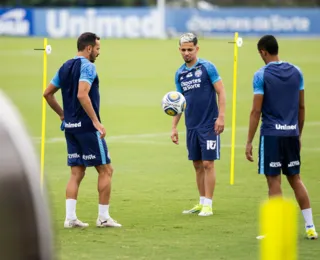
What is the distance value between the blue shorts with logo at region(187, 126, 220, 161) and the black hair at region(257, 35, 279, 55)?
227 centimetres

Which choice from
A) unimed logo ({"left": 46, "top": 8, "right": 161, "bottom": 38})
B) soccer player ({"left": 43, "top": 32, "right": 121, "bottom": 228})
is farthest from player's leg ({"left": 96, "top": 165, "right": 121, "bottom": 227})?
unimed logo ({"left": 46, "top": 8, "right": 161, "bottom": 38})

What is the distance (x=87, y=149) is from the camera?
420 inches

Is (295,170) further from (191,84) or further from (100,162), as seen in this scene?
(191,84)

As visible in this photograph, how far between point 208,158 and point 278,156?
2123mm

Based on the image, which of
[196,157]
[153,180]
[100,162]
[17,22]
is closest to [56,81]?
[100,162]

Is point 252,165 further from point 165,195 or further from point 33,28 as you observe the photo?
point 33,28

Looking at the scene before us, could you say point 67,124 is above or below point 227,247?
above

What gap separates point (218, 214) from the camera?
1174cm

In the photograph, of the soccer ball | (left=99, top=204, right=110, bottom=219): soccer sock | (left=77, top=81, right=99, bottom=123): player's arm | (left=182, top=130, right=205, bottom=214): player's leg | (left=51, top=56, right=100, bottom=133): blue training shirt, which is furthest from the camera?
(left=182, top=130, right=205, bottom=214): player's leg

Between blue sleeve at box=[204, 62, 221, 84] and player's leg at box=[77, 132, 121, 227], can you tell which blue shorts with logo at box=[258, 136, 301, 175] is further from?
blue sleeve at box=[204, 62, 221, 84]

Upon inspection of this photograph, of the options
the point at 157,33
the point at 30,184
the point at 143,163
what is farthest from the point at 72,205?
the point at 157,33

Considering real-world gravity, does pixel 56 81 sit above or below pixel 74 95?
above

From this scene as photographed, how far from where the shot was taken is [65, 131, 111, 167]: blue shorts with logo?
10.6 meters

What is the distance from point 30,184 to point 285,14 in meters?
50.6
